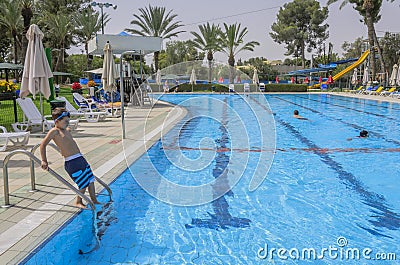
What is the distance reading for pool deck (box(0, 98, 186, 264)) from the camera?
11.7ft

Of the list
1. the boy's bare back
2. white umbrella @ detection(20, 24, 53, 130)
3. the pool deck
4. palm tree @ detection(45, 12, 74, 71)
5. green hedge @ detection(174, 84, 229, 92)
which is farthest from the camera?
palm tree @ detection(45, 12, 74, 71)

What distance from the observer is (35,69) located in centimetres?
827

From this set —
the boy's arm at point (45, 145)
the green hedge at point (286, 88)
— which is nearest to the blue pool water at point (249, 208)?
the boy's arm at point (45, 145)

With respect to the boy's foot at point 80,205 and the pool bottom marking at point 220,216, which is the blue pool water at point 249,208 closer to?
the pool bottom marking at point 220,216

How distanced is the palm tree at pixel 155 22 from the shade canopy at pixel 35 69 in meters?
27.0

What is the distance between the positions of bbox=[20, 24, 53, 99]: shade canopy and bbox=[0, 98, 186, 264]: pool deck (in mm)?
1208

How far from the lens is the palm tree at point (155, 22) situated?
112 ft

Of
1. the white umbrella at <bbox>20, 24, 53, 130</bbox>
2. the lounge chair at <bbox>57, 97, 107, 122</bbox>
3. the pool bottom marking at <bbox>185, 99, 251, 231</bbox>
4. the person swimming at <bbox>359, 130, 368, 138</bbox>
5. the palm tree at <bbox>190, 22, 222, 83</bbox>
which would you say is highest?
the palm tree at <bbox>190, 22, 222, 83</bbox>

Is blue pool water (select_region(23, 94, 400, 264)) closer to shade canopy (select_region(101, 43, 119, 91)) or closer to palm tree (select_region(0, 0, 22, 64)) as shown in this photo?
shade canopy (select_region(101, 43, 119, 91))

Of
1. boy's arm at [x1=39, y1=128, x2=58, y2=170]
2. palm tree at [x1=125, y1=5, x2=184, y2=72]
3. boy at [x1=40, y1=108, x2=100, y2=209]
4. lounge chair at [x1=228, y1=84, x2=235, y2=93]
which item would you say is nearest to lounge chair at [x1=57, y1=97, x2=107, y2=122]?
lounge chair at [x1=228, y1=84, x2=235, y2=93]

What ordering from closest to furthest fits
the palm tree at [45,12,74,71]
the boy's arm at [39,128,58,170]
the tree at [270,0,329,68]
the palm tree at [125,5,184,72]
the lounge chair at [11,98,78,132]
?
the boy's arm at [39,128,58,170], the lounge chair at [11,98,78,132], the palm tree at [125,5,184,72], the palm tree at [45,12,74,71], the tree at [270,0,329,68]

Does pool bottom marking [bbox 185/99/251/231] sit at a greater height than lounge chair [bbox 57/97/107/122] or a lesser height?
lesser

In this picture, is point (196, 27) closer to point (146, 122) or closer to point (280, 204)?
point (146, 122)

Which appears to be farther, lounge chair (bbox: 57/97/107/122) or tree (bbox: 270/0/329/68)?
tree (bbox: 270/0/329/68)
